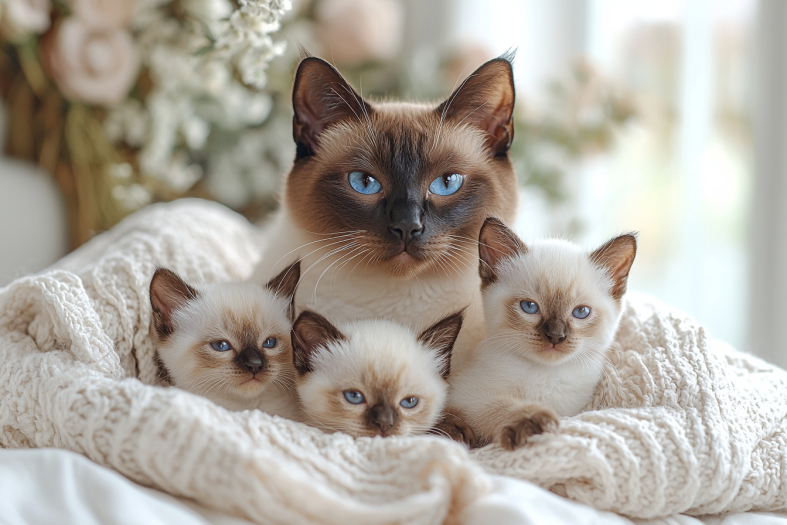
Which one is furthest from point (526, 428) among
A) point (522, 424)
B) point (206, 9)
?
point (206, 9)

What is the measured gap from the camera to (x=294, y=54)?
2150 millimetres

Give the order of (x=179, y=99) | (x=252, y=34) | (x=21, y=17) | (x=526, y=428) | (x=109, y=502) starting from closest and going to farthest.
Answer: (x=109, y=502)
(x=526, y=428)
(x=252, y=34)
(x=21, y=17)
(x=179, y=99)

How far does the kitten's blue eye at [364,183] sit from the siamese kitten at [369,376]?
0.24 m

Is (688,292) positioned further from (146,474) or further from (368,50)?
(146,474)

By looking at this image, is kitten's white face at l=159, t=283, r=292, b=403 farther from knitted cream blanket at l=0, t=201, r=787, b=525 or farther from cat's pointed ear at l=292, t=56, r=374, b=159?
cat's pointed ear at l=292, t=56, r=374, b=159

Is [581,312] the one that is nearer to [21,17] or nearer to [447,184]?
[447,184]

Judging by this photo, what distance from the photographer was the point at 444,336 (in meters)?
0.98

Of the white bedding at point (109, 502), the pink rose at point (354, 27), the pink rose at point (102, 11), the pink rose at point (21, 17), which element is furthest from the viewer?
the pink rose at point (354, 27)

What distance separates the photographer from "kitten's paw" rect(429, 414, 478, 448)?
935 millimetres

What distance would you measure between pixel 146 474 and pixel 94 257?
2.27 feet

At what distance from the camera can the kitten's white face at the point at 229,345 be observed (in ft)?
3.14

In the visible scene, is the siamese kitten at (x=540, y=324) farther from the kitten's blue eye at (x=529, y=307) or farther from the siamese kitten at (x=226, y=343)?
the siamese kitten at (x=226, y=343)

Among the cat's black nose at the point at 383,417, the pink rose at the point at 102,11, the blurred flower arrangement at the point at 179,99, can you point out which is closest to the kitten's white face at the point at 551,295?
the cat's black nose at the point at 383,417

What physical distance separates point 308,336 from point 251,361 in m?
0.09
